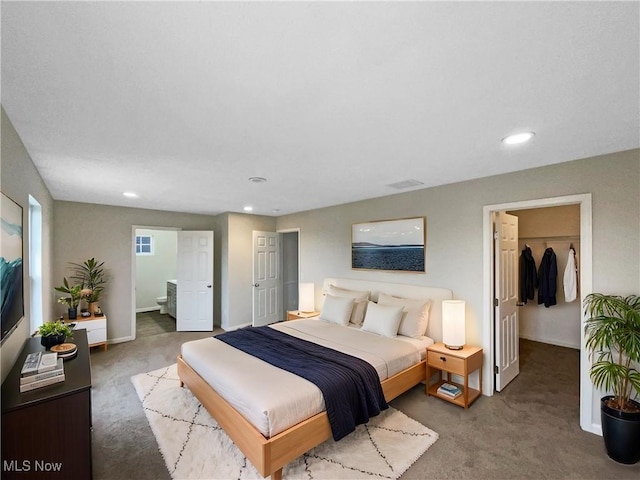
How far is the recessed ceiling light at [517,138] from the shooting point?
195cm

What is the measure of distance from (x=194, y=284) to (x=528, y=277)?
5973 millimetres

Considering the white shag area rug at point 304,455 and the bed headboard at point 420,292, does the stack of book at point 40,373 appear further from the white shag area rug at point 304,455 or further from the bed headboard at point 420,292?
the bed headboard at point 420,292

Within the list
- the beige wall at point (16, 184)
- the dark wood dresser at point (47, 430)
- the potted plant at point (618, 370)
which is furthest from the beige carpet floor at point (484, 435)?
the beige wall at point (16, 184)

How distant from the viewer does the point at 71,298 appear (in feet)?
14.2

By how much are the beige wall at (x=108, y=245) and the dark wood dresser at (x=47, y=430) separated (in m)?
3.48

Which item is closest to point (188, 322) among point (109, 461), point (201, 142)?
point (109, 461)

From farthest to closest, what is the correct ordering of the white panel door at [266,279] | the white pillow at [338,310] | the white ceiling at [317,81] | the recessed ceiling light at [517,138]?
1. the white panel door at [266,279]
2. the white pillow at [338,310]
3. the recessed ceiling light at [517,138]
4. the white ceiling at [317,81]

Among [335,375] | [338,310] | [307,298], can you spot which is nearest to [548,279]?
[338,310]

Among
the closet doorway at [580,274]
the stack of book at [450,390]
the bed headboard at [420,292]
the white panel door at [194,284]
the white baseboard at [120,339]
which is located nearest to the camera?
the closet doorway at [580,274]

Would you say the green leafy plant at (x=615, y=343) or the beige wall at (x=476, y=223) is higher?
the beige wall at (x=476, y=223)

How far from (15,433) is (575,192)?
4211 mm

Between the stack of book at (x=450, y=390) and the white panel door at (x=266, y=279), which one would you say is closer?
the stack of book at (x=450, y=390)

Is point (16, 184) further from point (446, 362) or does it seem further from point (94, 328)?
point (446, 362)

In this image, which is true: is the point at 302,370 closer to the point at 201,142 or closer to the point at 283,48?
the point at 201,142
